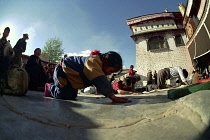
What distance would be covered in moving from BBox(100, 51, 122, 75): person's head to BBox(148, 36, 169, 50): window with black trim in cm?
1387

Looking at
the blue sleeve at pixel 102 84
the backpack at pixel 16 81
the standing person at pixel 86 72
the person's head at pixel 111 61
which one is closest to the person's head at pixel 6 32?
the backpack at pixel 16 81

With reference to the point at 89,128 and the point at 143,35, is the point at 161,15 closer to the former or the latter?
the point at 143,35

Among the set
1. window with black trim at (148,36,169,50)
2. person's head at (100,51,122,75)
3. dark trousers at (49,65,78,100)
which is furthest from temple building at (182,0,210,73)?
dark trousers at (49,65,78,100)

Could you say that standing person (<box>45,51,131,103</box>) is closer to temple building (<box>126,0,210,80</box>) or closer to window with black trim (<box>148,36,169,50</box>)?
temple building (<box>126,0,210,80</box>)

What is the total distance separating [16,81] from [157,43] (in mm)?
15383

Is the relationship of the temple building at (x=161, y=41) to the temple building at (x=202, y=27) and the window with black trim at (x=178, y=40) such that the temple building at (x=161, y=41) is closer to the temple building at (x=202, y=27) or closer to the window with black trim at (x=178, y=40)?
the window with black trim at (x=178, y=40)

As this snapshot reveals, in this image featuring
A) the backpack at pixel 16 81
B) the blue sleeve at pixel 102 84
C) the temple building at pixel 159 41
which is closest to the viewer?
the blue sleeve at pixel 102 84

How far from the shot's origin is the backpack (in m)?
1.68

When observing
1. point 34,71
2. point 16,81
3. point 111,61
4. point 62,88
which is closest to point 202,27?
point 111,61

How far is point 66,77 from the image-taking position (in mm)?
1896

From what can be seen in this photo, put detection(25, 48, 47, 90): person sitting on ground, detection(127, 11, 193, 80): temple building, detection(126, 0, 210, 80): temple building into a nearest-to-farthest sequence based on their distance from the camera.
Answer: detection(25, 48, 47, 90): person sitting on ground
detection(126, 0, 210, 80): temple building
detection(127, 11, 193, 80): temple building

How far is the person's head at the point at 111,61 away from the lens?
1.73 meters

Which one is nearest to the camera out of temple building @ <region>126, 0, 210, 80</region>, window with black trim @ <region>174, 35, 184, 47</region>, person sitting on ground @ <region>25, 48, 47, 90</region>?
person sitting on ground @ <region>25, 48, 47, 90</region>

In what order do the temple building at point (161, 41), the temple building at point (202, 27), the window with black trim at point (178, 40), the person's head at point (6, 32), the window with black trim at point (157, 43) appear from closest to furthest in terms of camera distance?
the person's head at point (6, 32) < the temple building at point (202, 27) < the temple building at point (161, 41) < the window with black trim at point (178, 40) < the window with black trim at point (157, 43)
